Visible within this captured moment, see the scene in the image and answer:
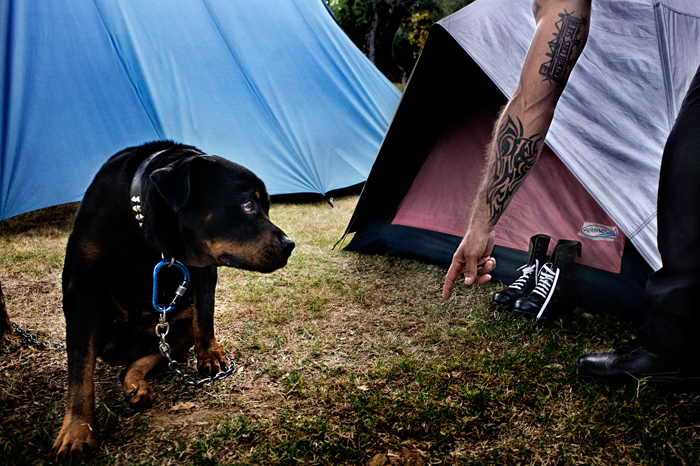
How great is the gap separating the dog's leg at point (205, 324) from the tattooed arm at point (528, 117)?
37.6 inches

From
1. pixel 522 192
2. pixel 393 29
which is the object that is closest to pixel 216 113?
pixel 522 192

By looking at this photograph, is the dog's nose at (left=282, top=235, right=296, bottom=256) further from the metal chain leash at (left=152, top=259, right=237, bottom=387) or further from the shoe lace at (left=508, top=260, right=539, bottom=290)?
the shoe lace at (left=508, top=260, right=539, bottom=290)

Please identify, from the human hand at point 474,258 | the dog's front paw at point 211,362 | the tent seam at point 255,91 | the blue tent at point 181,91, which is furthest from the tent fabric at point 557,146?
the blue tent at point 181,91

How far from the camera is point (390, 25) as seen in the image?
50.5ft

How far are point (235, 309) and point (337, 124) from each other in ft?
10.7

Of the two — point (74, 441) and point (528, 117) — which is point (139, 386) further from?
point (528, 117)

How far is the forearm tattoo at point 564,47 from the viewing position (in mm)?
1385

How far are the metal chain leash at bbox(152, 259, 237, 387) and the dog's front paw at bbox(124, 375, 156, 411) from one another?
0.37 ft

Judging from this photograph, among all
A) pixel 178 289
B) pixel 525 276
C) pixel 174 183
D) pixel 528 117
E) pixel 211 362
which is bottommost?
pixel 525 276

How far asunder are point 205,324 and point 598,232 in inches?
80.5

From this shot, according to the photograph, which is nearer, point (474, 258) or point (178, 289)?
point (474, 258)

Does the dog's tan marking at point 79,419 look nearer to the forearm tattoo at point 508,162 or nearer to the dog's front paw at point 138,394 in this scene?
the dog's front paw at point 138,394

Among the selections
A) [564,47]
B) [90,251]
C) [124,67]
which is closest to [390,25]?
[124,67]

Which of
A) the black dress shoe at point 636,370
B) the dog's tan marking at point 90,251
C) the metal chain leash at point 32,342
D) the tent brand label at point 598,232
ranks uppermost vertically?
the dog's tan marking at point 90,251
